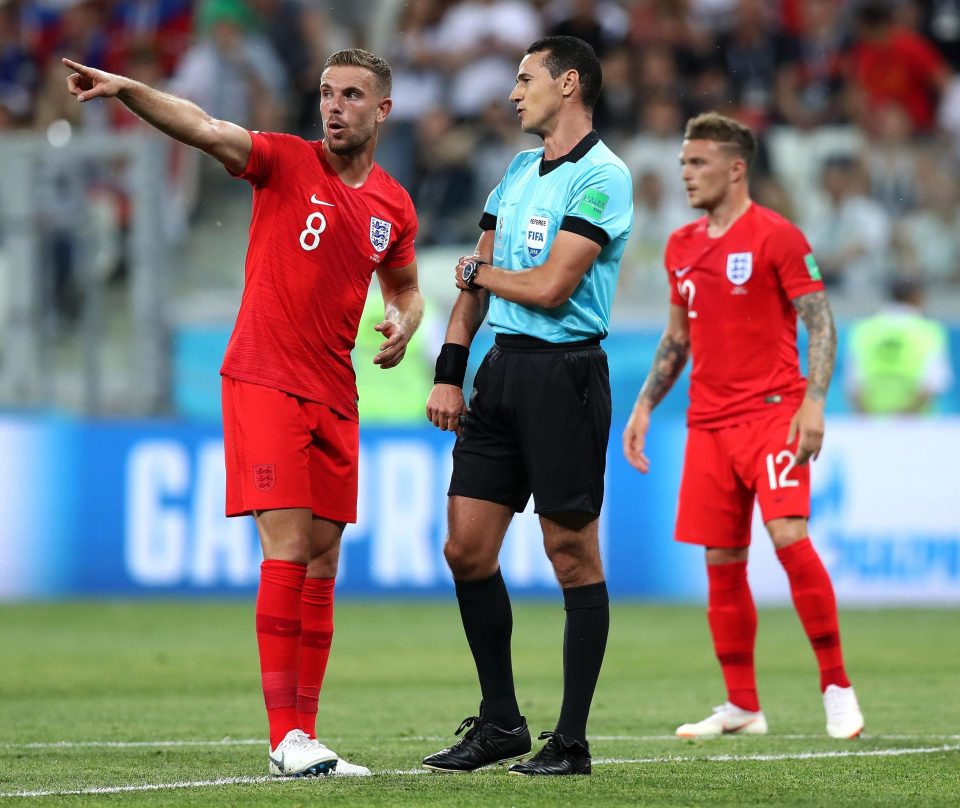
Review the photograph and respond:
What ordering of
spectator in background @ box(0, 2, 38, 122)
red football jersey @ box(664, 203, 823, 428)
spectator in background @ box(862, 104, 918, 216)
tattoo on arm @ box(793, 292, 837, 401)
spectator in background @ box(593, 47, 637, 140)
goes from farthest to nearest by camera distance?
spectator in background @ box(0, 2, 38, 122)
spectator in background @ box(593, 47, 637, 140)
spectator in background @ box(862, 104, 918, 216)
red football jersey @ box(664, 203, 823, 428)
tattoo on arm @ box(793, 292, 837, 401)

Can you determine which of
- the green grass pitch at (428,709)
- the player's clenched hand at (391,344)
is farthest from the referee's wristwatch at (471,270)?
the green grass pitch at (428,709)

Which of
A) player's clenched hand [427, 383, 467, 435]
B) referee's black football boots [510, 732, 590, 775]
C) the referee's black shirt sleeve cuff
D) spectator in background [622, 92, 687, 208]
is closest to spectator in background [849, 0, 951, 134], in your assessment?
spectator in background [622, 92, 687, 208]

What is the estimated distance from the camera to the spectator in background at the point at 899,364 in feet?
43.9

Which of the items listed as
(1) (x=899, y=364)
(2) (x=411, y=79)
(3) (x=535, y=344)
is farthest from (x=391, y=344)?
(2) (x=411, y=79)

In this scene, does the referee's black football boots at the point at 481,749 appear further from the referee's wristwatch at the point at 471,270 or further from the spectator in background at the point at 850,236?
the spectator in background at the point at 850,236

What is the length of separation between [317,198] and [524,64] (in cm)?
80

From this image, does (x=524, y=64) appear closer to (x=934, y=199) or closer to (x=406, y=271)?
(x=406, y=271)

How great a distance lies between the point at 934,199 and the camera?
14.5m

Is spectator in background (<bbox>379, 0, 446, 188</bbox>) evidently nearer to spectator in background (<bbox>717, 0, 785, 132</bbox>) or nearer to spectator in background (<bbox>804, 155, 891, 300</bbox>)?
spectator in background (<bbox>717, 0, 785, 132</bbox>)

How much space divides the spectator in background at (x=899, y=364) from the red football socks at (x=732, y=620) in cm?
647

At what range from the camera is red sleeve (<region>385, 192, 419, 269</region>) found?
19.9 ft

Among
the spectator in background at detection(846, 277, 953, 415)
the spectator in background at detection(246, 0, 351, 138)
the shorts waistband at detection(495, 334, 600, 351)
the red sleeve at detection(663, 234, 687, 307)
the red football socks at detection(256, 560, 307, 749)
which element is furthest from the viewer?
the spectator in background at detection(246, 0, 351, 138)

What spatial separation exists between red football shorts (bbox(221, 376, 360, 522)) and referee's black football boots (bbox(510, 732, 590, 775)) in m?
1.03

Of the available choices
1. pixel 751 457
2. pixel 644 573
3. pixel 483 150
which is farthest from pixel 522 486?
pixel 483 150
